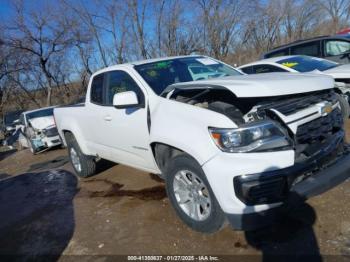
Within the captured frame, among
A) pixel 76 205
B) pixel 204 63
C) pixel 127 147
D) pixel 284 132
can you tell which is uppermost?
pixel 204 63

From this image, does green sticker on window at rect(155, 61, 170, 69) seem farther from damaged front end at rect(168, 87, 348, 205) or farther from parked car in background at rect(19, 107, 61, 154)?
parked car in background at rect(19, 107, 61, 154)

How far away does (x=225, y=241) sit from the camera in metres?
3.14

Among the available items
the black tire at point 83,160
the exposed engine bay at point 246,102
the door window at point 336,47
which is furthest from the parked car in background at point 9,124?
the exposed engine bay at point 246,102

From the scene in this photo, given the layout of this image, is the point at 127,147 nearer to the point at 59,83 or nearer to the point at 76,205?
the point at 76,205

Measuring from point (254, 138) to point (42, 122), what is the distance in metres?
9.58

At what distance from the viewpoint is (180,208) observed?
3.38m

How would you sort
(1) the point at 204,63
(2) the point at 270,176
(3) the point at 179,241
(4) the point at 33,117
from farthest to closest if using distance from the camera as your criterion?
(4) the point at 33,117 → (1) the point at 204,63 → (3) the point at 179,241 → (2) the point at 270,176

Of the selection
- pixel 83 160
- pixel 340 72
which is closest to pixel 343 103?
pixel 340 72

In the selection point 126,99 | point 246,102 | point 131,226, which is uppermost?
point 126,99

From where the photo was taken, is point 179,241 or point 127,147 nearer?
point 179,241

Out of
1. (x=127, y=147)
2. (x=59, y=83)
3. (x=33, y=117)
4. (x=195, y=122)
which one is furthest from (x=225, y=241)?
(x=59, y=83)

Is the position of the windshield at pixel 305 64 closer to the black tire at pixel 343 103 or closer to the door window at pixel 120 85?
the black tire at pixel 343 103

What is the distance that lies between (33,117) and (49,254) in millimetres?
8814

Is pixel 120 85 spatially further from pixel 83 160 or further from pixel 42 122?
pixel 42 122
